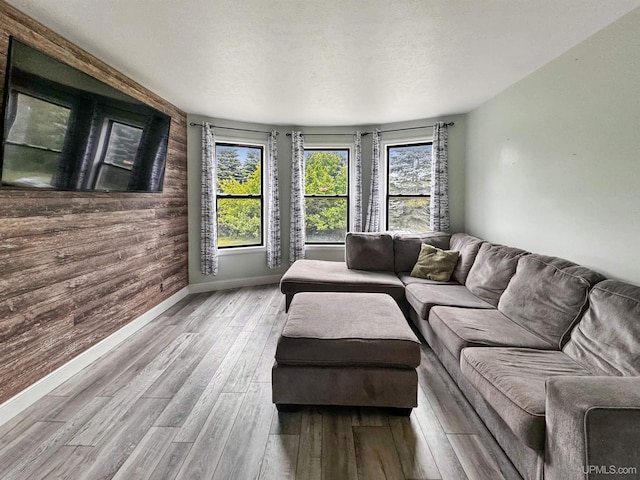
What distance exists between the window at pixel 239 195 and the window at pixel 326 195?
804mm

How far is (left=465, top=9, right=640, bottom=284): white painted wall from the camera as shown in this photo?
2031 millimetres

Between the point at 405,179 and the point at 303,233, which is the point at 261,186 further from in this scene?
the point at 405,179

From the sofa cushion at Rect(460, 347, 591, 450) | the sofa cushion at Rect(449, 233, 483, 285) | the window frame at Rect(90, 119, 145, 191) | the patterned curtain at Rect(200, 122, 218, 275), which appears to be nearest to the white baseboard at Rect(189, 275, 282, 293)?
the patterned curtain at Rect(200, 122, 218, 275)

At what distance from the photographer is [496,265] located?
9.70ft

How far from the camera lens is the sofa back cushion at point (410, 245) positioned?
411cm

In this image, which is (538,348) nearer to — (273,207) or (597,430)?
(597,430)

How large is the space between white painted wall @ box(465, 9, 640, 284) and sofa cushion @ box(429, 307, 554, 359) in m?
0.71

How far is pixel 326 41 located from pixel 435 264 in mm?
2562

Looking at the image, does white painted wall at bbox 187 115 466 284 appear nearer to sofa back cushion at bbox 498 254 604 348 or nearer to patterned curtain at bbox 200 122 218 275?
patterned curtain at bbox 200 122 218 275

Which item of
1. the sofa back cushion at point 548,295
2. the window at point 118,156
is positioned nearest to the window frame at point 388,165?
the sofa back cushion at point 548,295

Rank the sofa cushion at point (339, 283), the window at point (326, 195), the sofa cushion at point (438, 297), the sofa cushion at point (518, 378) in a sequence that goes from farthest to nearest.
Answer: the window at point (326, 195)
the sofa cushion at point (339, 283)
the sofa cushion at point (438, 297)
the sofa cushion at point (518, 378)

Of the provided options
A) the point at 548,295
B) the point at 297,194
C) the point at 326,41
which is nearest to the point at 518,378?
the point at 548,295

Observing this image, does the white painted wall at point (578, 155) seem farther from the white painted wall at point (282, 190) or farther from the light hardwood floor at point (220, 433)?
the light hardwood floor at point (220, 433)

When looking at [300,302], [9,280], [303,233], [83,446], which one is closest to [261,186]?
[303,233]
